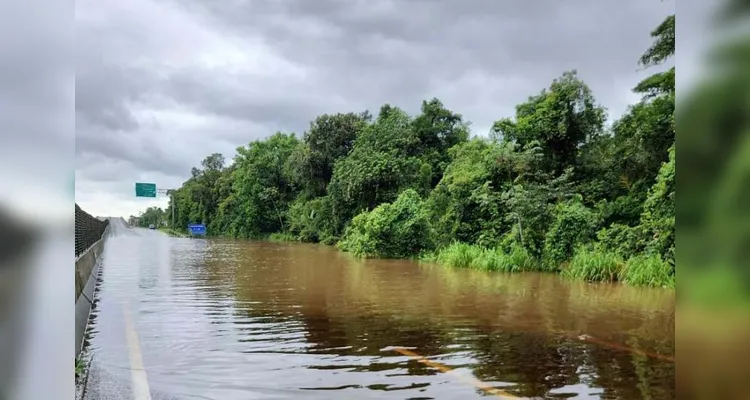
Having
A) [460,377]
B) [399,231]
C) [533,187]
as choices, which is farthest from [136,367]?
[399,231]

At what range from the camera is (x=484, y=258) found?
19.5 meters

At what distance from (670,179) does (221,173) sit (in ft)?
189

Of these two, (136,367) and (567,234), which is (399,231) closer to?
(567,234)

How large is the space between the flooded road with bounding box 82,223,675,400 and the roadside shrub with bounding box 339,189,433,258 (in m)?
10.0

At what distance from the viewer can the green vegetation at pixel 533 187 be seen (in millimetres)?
15922

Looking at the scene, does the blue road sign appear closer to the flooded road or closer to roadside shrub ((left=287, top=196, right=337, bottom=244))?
roadside shrub ((left=287, top=196, right=337, bottom=244))

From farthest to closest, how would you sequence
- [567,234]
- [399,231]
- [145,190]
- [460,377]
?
[145,190] < [399,231] < [567,234] < [460,377]

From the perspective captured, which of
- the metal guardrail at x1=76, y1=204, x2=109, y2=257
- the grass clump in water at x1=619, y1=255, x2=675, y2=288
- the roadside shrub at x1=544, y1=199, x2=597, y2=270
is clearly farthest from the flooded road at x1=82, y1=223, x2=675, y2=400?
the roadside shrub at x1=544, y1=199, x2=597, y2=270

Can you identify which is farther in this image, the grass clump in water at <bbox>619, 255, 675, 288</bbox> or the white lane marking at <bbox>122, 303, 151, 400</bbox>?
the grass clump in water at <bbox>619, 255, 675, 288</bbox>

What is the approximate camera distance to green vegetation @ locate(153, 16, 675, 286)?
1592cm

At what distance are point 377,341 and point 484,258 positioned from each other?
12672 mm

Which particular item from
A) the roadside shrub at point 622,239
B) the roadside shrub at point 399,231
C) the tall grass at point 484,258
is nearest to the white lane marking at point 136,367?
the tall grass at point 484,258
